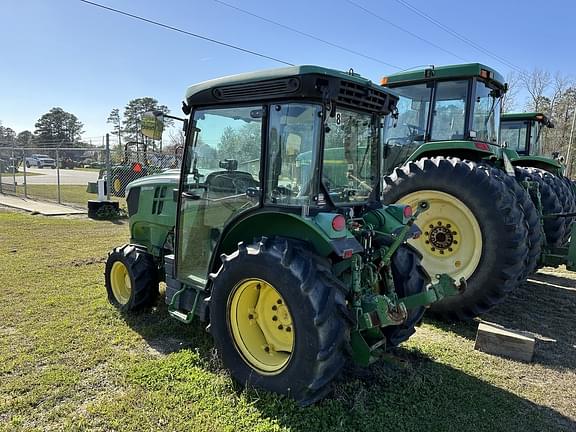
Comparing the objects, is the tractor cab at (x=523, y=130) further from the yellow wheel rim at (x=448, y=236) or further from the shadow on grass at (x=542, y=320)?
the yellow wheel rim at (x=448, y=236)

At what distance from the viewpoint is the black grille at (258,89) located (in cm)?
284

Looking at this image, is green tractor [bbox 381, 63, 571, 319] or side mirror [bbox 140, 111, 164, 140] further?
green tractor [bbox 381, 63, 571, 319]

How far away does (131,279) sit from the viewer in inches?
169

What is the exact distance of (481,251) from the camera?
462 cm

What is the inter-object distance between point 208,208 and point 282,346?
4.17 ft

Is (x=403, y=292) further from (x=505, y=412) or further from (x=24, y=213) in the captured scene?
(x=24, y=213)

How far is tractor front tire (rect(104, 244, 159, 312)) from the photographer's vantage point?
4285 mm

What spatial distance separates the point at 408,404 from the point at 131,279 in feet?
9.31

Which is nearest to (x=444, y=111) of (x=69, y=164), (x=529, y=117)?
(x=529, y=117)

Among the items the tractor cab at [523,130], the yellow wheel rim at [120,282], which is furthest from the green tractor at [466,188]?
the tractor cab at [523,130]

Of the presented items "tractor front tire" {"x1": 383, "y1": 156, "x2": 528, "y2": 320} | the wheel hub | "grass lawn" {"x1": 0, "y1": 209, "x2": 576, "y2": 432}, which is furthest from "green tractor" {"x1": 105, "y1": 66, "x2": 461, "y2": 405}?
the wheel hub

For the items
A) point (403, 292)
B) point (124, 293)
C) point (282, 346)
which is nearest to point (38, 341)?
point (124, 293)

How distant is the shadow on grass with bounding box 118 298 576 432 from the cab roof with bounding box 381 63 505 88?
3.87m

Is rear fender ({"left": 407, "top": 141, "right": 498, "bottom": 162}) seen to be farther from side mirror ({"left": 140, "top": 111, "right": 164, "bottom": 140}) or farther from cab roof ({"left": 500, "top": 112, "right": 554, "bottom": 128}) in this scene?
cab roof ({"left": 500, "top": 112, "right": 554, "bottom": 128})
